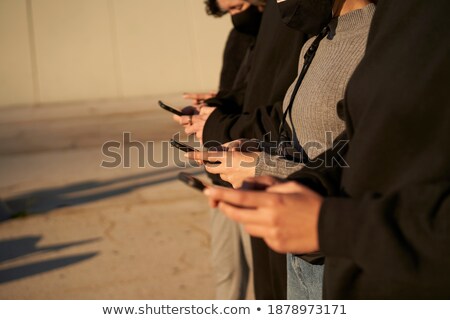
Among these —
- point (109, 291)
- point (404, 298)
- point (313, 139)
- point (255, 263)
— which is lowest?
point (109, 291)

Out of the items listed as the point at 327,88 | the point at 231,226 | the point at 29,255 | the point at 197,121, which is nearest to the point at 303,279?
the point at 327,88

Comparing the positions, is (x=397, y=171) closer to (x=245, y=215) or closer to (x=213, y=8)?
(x=245, y=215)

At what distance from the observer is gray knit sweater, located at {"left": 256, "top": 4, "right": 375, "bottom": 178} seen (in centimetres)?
135

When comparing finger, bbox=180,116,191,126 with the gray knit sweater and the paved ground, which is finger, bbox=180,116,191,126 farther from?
the paved ground

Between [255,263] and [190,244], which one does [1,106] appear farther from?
[255,263]

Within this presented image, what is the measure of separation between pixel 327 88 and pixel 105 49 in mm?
6847

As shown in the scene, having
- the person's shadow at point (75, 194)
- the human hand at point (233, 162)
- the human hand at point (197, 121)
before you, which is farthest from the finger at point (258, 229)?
the person's shadow at point (75, 194)

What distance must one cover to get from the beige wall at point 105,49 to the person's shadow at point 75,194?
2.44m

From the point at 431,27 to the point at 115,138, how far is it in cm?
655

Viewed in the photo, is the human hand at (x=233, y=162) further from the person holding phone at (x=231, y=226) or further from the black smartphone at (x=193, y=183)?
the person holding phone at (x=231, y=226)

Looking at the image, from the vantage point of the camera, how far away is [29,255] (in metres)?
3.89

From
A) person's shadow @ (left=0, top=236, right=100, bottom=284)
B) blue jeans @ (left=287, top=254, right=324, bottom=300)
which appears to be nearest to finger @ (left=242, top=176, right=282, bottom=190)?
blue jeans @ (left=287, top=254, right=324, bottom=300)

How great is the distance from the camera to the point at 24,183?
18.5 feet

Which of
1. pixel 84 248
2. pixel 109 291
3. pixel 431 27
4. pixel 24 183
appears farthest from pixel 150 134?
pixel 431 27
